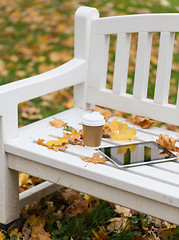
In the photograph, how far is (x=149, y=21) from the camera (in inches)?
92.7

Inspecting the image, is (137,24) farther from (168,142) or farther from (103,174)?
(103,174)

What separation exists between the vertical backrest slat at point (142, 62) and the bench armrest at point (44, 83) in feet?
1.11

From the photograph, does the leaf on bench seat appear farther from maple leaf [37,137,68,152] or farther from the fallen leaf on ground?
the fallen leaf on ground

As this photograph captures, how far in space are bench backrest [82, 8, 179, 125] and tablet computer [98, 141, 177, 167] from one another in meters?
0.38

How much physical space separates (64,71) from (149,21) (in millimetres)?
532

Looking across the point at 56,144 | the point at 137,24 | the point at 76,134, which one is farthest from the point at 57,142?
the point at 137,24

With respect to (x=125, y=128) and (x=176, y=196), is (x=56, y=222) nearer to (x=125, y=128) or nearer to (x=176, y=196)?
(x=125, y=128)

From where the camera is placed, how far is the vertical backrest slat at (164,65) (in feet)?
7.56

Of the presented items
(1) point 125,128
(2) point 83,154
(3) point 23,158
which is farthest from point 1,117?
(1) point 125,128

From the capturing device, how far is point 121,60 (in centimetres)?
249

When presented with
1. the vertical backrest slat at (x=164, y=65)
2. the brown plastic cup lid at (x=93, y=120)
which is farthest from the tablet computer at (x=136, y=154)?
the vertical backrest slat at (x=164, y=65)

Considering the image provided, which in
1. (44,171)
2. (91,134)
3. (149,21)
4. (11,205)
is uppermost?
(149,21)

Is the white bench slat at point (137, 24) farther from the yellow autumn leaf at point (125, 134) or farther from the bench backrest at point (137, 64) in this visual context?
the yellow autumn leaf at point (125, 134)

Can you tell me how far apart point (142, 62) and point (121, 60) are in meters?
0.14
